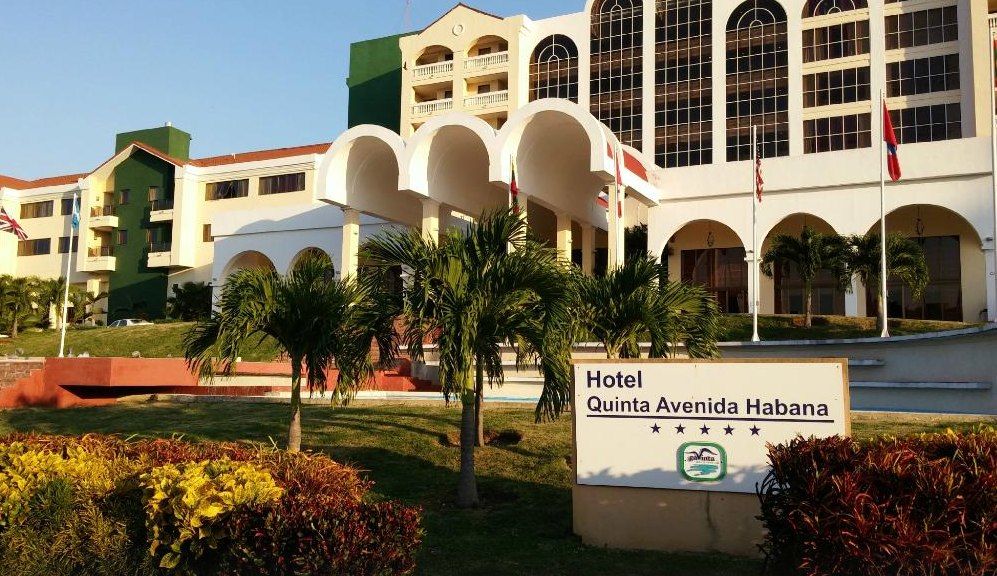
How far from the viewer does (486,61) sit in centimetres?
4997

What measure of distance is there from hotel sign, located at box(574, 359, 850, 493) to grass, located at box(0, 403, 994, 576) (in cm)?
85

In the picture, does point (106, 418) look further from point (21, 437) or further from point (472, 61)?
point (472, 61)

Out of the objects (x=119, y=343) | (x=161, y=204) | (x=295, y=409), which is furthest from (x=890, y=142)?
(x=161, y=204)

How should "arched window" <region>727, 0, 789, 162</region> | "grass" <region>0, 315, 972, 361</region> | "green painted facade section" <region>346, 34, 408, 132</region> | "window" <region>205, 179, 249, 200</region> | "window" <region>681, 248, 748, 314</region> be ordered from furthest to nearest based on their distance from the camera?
1. "green painted facade section" <region>346, 34, 408, 132</region>
2. "window" <region>205, 179, 249, 200</region>
3. "arched window" <region>727, 0, 789, 162</region>
4. "window" <region>681, 248, 748, 314</region>
5. "grass" <region>0, 315, 972, 361</region>

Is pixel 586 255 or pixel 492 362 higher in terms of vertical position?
pixel 586 255

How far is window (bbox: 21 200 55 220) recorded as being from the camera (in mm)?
58750

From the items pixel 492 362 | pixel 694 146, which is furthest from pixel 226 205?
pixel 492 362

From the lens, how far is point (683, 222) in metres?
35.2

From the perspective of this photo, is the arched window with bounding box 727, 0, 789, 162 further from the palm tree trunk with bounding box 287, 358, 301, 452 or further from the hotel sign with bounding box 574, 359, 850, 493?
the hotel sign with bounding box 574, 359, 850, 493

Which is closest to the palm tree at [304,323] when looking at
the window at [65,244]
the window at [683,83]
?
the window at [683,83]

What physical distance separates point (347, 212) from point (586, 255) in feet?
36.1

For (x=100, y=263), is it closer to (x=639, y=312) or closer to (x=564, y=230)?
Answer: (x=564, y=230)

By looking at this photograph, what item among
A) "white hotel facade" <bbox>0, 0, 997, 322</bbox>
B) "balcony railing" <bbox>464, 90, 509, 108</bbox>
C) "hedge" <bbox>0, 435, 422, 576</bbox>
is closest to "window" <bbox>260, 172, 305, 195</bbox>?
"white hotel facade" <bbox>0, 0, 997, 322</bbox>

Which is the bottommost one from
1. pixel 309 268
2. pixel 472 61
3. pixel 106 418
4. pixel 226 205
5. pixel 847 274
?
pixel 106 418
